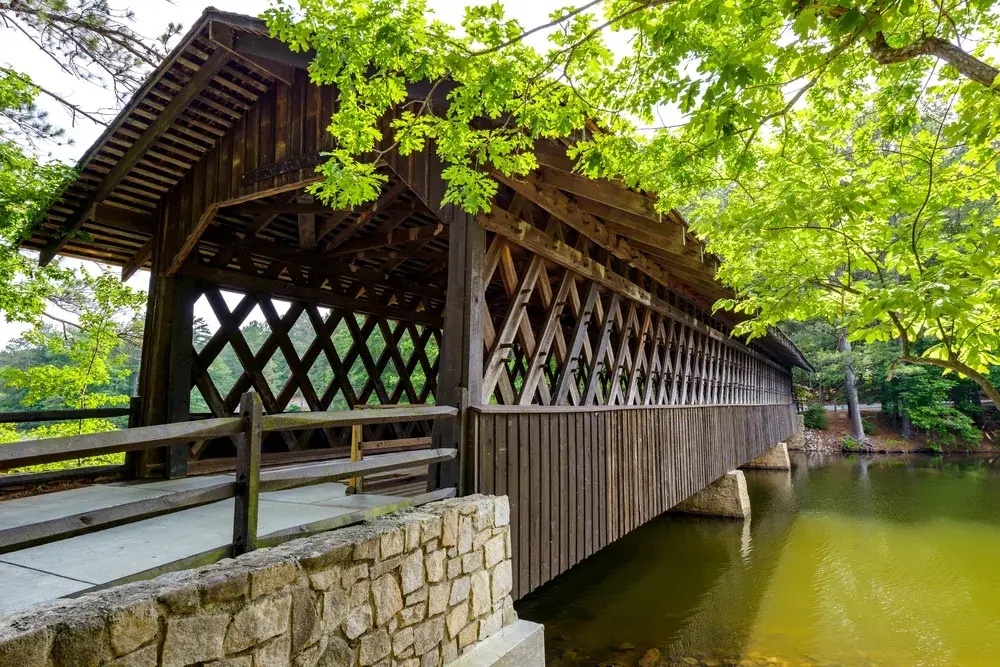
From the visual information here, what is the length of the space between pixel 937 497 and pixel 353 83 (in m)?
17.8

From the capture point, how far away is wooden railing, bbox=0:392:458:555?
181 cm

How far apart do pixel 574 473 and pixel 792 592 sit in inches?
194

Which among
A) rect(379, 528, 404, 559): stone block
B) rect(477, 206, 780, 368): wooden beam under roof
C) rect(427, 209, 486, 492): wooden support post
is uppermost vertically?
rect(477, 206, 780, 368): wooden beam under roof

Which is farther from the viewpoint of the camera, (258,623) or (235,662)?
(258,623)

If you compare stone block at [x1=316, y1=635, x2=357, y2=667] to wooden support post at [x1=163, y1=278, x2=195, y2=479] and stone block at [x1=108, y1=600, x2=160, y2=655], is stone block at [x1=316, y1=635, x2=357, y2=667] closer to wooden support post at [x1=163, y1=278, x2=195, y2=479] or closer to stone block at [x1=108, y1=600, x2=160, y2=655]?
stone block at [x1=108, y1=600, x2=160, y2=655]

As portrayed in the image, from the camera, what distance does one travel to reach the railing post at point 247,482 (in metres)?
2.39

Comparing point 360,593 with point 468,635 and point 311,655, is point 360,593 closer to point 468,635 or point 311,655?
point 311,655

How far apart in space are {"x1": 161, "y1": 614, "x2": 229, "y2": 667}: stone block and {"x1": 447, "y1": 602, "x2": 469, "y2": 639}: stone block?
4.76 ft

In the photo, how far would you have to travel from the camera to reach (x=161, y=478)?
521 cm

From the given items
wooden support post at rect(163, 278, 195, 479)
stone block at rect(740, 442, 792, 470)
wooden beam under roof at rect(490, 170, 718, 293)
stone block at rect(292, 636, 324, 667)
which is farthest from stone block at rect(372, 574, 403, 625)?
stone block at rect(740, 442, 792, 470)

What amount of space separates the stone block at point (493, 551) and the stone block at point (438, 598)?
41 centimetres

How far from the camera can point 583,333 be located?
5691 millimetres

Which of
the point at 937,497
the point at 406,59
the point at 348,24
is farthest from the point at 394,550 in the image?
the point at 937,497

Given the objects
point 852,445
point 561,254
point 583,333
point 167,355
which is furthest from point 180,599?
point 852,445
